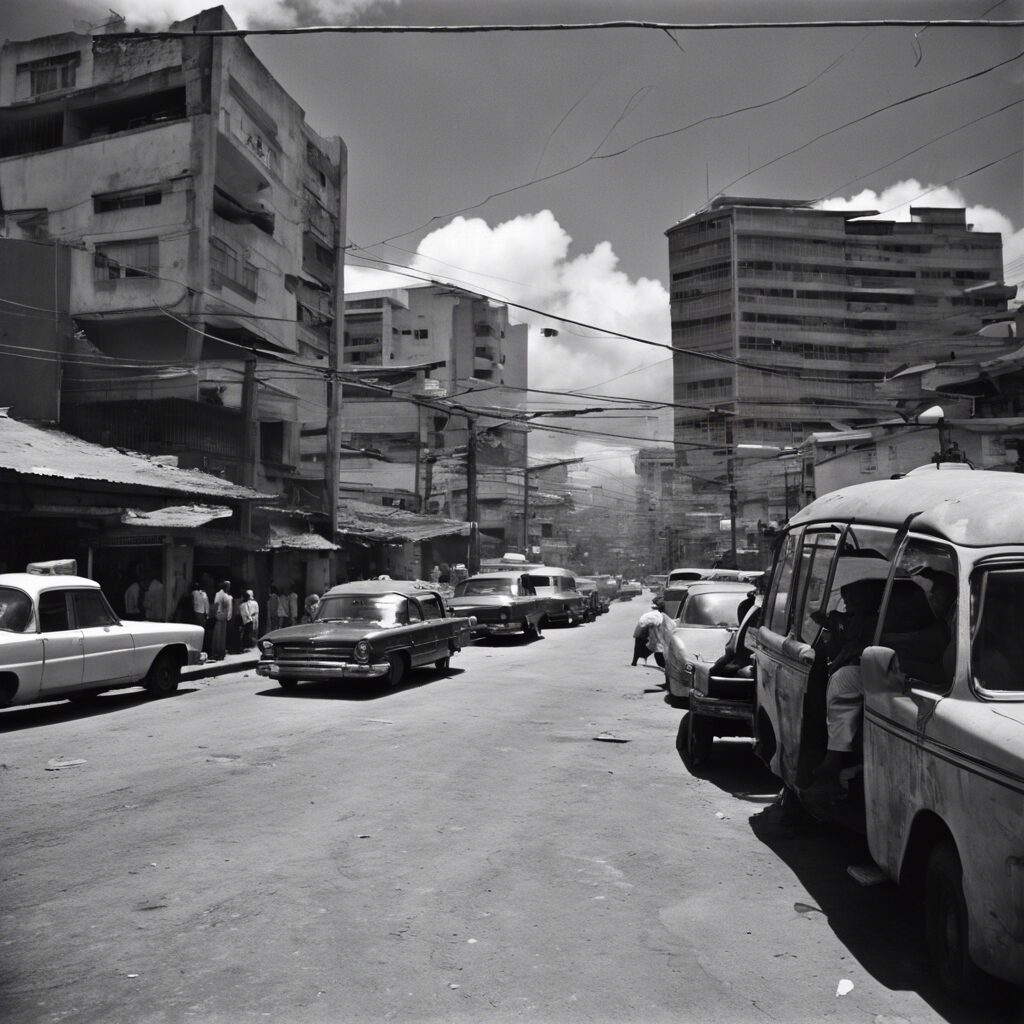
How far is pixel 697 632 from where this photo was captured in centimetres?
1136

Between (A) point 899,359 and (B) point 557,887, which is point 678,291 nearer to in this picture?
(A) point 899,359

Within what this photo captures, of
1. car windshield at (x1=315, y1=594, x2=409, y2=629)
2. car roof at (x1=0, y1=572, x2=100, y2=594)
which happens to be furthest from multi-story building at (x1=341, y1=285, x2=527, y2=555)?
car roof at (x1=0, y1=572, x2=100, y2=594)

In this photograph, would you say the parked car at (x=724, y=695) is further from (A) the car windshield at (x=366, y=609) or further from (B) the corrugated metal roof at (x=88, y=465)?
(B) the corrugated metal roof at (x=88, y=465)

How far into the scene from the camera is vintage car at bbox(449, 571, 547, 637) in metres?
22.9

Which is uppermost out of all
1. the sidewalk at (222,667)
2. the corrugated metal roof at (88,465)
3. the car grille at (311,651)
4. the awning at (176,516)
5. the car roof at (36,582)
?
the corrugated metal roof at (88,465)

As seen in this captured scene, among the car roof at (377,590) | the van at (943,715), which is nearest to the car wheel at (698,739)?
the van at (943,715)

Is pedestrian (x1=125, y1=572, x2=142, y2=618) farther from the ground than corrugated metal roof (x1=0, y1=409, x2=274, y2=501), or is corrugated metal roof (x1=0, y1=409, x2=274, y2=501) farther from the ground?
corrugated metal roof (x1=0, y1=409, x2=274, y2=501)

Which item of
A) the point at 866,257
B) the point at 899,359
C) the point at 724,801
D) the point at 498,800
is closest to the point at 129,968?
the point at 498,800

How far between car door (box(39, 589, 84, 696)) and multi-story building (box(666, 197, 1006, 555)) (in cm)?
6932

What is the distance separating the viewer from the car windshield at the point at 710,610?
1302cm

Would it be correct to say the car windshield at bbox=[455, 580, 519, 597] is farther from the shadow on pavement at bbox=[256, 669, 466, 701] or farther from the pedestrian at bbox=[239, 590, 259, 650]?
the shadow on pavement at bbox=[256, 669, 466, 701]

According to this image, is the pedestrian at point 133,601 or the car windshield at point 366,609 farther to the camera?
the pedestrian at point 133,601

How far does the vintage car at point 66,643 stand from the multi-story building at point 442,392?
4748 cm

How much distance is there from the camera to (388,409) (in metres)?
64.2
